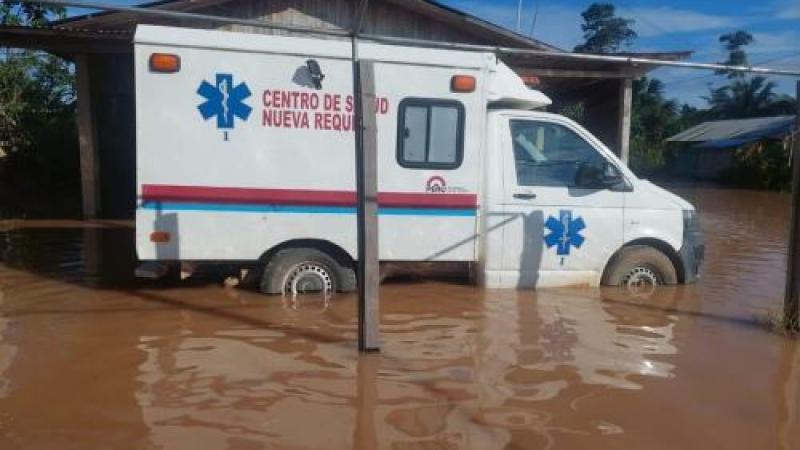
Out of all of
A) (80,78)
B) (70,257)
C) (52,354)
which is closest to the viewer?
(52,354)

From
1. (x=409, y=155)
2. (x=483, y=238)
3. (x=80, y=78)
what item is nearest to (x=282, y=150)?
(x=409, y=155)

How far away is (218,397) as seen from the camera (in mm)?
4488

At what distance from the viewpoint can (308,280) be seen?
23.7 feet

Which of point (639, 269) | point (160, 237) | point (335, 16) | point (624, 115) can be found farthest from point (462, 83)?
point (624, 115)

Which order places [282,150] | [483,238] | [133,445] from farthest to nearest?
[483,238] → [282,150] → [133,445]

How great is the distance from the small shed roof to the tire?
3163 cm

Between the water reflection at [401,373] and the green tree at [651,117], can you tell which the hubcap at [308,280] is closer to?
the water reflection at [401,373]

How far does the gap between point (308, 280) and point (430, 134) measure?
75.2 inches

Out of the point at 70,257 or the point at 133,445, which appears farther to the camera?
the point at 70,257

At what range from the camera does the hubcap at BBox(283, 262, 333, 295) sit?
7184mm

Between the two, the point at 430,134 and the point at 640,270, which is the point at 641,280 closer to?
the point at 640,270

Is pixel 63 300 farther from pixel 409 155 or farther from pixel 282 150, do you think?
pixel 409 155

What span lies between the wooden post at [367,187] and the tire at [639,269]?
11.1 ft

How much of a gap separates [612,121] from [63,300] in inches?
484
